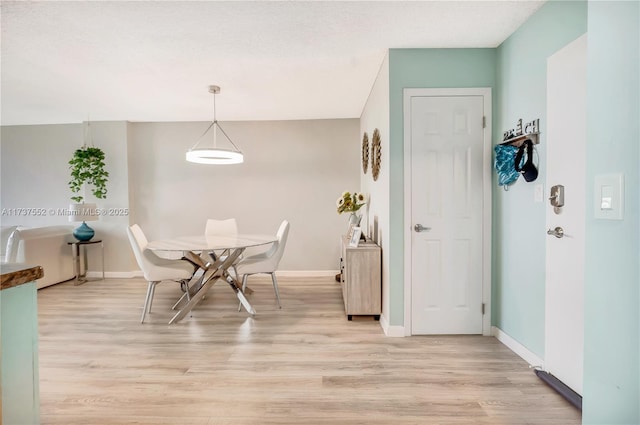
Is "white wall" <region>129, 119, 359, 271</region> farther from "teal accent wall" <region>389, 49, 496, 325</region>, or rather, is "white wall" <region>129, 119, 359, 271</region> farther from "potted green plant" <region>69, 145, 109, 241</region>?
"teal accent wall" <region>389, 49, 496, 325</region>

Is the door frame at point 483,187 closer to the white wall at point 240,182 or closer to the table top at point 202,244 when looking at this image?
the table top at point 202,244

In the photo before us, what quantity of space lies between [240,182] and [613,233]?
4761 mm

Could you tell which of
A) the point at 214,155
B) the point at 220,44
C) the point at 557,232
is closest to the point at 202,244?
the point at 214,155

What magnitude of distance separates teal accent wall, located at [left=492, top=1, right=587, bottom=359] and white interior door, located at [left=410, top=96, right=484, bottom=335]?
16 centimetres

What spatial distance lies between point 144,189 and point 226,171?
4.39 ft

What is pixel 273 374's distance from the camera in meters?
2.17

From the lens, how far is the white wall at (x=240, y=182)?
503cm

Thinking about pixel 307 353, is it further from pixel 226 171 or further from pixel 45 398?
pixel 226 171

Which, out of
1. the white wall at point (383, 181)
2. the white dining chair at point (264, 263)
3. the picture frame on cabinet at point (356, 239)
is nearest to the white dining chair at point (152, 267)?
the white dining chair at point (264, 263)

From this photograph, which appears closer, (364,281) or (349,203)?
(364,281)

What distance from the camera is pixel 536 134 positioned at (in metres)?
2.21

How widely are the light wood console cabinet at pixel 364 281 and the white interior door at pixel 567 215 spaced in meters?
1.34

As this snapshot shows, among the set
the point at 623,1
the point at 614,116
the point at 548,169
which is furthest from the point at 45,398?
the point at 548,169

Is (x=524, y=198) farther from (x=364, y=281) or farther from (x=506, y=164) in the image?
(x=364, y=281)
